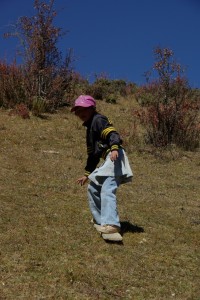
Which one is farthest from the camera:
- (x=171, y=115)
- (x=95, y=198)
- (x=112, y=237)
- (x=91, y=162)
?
(x=171, y=115)

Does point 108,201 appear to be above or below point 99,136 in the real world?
below

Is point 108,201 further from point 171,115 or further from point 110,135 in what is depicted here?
point 171,115

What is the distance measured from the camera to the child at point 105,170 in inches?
193

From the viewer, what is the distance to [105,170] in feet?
16.2

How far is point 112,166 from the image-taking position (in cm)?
495

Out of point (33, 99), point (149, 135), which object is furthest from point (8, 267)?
point (33, 99)

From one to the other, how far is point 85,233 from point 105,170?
0.69 metres

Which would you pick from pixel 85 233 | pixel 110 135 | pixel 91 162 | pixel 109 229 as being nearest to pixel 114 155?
pixel 110 135

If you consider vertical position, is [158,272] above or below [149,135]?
below

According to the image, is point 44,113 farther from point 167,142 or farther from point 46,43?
point 167,142

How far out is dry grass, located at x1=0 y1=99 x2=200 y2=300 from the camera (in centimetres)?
394

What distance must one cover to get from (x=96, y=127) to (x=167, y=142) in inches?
241

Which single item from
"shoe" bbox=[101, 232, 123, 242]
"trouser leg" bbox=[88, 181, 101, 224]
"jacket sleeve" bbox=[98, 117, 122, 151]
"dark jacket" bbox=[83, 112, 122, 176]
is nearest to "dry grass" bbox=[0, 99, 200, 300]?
"shoe" bbox=[101, 232, 123, 242]

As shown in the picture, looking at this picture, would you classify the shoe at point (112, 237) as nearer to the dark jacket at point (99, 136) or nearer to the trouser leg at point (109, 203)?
the trouser leg at point (109, 203)
